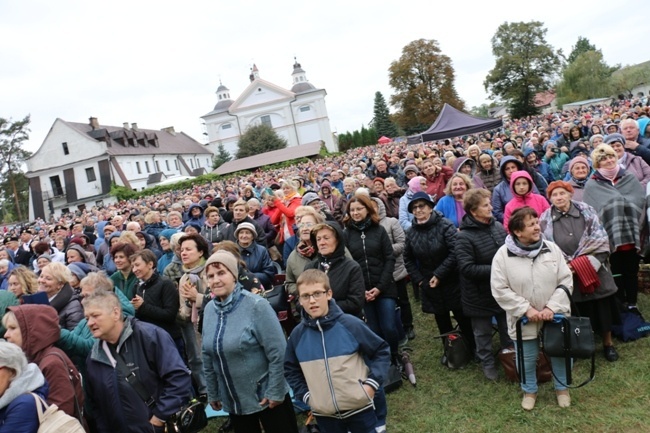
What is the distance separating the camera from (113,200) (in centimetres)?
4362

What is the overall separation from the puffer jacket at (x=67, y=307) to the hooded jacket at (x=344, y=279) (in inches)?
89.2

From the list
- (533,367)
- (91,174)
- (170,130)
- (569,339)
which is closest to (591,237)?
(569,339)

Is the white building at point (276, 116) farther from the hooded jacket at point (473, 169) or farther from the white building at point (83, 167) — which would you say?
the hooded jacket at point (473, 169)

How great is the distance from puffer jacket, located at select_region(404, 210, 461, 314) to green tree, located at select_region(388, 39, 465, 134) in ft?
160

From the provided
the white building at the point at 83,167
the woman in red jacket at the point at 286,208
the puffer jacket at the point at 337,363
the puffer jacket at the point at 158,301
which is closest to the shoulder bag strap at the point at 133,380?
the puffer jacket at the point at 337,363

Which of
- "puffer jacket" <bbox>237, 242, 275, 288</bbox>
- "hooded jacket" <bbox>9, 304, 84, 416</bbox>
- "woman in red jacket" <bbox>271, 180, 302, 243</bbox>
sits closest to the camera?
"hooded jacket" <bbox>9, 304, 84, 416</bbox>

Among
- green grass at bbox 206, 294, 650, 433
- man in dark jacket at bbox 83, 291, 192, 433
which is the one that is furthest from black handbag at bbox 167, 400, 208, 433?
green grass at bbox 206, 294, 650, 433

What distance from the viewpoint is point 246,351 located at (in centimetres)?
296

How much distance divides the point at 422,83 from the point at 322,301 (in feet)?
176

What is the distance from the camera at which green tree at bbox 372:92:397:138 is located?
2413 inches

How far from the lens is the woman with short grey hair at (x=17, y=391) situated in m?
2.28

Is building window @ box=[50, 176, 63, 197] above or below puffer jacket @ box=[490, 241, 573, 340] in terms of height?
above

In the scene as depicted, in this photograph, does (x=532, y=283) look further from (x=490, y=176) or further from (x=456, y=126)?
(x=456, y=126)

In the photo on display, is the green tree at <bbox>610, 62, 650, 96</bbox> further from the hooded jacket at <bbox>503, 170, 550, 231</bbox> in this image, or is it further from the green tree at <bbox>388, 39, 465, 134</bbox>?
the hooded jacket at <bbox>503, 170, 550, 231</bbox>
